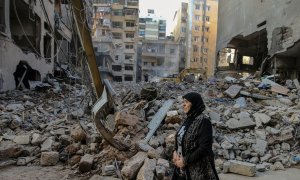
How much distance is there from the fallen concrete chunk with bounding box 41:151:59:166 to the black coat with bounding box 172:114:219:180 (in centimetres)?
333

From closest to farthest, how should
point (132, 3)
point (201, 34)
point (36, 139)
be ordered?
point (36, 139) < point (132, 3) < point (201, 34)

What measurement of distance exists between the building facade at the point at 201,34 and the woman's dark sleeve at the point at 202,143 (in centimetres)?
5273

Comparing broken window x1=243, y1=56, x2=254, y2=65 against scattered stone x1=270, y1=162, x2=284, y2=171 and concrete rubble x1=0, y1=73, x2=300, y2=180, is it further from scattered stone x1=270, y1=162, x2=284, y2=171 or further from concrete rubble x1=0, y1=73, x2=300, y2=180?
scattered stone x1=270, y1=162, x2=284, y2=171

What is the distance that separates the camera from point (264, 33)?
52.2ft

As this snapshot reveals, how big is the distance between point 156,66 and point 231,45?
1346 inches

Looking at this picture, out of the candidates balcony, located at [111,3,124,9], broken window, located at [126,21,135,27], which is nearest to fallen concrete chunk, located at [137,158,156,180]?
broken window, located at [126,21,135,27]

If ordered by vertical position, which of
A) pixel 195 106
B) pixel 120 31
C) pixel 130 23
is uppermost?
pixel 130 23

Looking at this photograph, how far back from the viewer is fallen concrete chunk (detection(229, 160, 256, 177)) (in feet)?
16.3

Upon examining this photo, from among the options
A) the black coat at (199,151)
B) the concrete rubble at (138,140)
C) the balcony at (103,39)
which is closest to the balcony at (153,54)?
the balcony at (103,39)

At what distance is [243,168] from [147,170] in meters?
1.87

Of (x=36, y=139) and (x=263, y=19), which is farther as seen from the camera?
(x=263, y=19)

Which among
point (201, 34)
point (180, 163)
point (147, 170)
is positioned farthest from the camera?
point (201, 34)

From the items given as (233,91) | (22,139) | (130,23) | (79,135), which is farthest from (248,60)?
(130,23)

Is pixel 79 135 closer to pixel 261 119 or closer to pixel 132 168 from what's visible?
pixel 132 168
